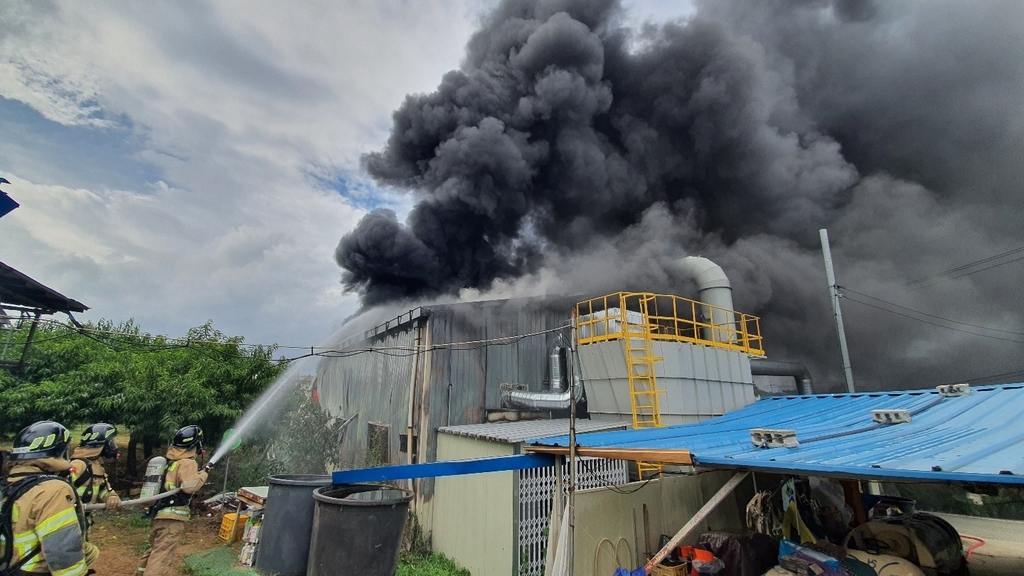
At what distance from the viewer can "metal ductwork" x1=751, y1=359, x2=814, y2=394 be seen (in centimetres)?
1648

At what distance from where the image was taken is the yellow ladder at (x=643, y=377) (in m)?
9.51

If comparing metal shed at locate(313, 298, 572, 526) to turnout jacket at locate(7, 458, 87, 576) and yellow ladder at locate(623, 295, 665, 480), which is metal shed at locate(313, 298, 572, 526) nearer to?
yellow ladder at locate(623, 295, 665, 480)

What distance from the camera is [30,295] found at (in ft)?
24.7

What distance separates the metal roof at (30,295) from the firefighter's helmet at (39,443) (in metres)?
4.52

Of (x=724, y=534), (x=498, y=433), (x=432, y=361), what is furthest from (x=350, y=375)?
(x=724, y=534)

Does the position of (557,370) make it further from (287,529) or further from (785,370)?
(785,370)

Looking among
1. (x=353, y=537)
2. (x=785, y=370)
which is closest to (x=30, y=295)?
(x=353, y=537)

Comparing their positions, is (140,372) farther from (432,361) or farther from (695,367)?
(695,367)

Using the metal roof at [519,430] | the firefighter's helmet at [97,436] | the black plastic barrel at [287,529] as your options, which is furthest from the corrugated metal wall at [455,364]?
the firefighter's helmet at [97,436]

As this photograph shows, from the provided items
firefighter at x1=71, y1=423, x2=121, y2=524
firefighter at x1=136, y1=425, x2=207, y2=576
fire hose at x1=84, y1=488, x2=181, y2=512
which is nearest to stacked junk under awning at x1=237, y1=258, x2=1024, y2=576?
firefighter at x1=136, y1=425, x2=207, y2=576

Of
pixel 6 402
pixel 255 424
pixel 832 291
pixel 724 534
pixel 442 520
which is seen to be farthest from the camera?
pixel 832 291

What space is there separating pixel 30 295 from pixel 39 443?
5.41 metres

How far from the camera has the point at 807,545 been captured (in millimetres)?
5203

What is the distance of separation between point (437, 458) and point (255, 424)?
6177 mm
